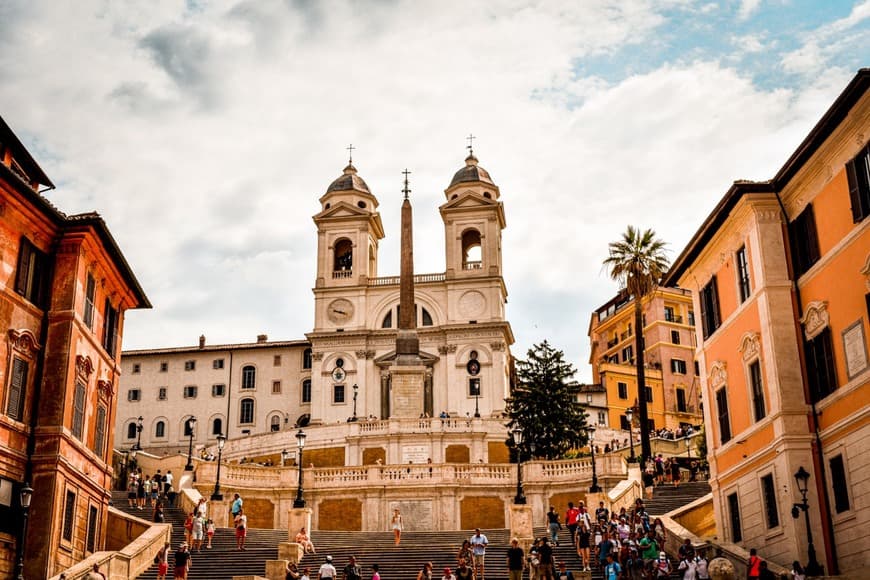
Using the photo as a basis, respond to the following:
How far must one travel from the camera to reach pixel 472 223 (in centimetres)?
9244

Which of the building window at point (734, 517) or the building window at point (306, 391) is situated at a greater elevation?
the building window at point (306, 391)

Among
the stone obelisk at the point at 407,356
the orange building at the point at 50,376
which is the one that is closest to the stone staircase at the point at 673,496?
the orange building at the point at 50,376

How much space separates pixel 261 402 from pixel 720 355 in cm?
6263

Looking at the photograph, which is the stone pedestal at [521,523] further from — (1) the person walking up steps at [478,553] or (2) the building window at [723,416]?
(2) the building window at [723,416]

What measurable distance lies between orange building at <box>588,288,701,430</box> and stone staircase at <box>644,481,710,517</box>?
4503 cm

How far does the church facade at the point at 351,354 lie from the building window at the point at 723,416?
46.0 metres

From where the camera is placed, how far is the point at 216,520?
42594 mm

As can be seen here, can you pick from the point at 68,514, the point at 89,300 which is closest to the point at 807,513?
the point at 68,514

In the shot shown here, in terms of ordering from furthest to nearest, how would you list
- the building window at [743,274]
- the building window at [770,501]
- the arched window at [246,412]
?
1. the arched window at [246,412]
2. the building window at [743,274]
3. the building window at [770,501]

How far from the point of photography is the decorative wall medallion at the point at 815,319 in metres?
28.7

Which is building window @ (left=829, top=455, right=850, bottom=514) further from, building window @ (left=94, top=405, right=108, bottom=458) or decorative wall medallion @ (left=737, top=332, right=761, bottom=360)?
building window @ (left=94, top=405, right=108, bottom=458)

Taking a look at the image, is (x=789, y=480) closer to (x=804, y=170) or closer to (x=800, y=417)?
(x=800, y=417)

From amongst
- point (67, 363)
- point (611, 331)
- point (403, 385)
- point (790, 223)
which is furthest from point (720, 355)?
point (611, 331)

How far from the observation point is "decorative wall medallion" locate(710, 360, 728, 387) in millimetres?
34812
